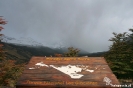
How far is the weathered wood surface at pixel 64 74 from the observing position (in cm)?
534

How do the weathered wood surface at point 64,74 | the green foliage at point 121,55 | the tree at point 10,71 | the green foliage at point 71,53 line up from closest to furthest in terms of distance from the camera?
1. the weathered wood surface at point 64,74
2. the tree at point 10,71
3. the green foliage at point 71,53
4. the green foliage at point 121,55

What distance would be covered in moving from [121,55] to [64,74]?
103ft

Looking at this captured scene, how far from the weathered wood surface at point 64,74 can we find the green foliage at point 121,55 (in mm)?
28386

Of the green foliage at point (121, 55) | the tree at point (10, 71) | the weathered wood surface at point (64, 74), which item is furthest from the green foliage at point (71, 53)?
the weathered wood surface at point (64, 74)

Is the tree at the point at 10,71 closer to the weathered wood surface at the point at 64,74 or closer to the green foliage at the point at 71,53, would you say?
the green foliage at the point at 71,53

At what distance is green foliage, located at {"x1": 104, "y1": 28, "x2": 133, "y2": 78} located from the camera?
3434 centimetres

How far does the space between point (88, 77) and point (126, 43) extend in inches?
1320

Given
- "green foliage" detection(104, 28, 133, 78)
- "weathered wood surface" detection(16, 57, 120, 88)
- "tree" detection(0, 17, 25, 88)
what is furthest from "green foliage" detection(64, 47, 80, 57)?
Result: "weathered wood surface" detection(16, 57, 120, 88)

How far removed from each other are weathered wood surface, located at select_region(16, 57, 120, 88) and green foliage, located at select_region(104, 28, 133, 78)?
28386 millimetres

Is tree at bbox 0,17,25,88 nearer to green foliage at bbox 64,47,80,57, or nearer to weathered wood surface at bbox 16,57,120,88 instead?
green foliage at bbox 64,47,80,57

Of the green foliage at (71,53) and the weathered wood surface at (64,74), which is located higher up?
the green foliage at (71,53)

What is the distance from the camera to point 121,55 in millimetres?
35312

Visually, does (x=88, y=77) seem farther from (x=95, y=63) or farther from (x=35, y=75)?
(x=35, y=75)

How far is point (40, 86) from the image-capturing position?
5.36m
